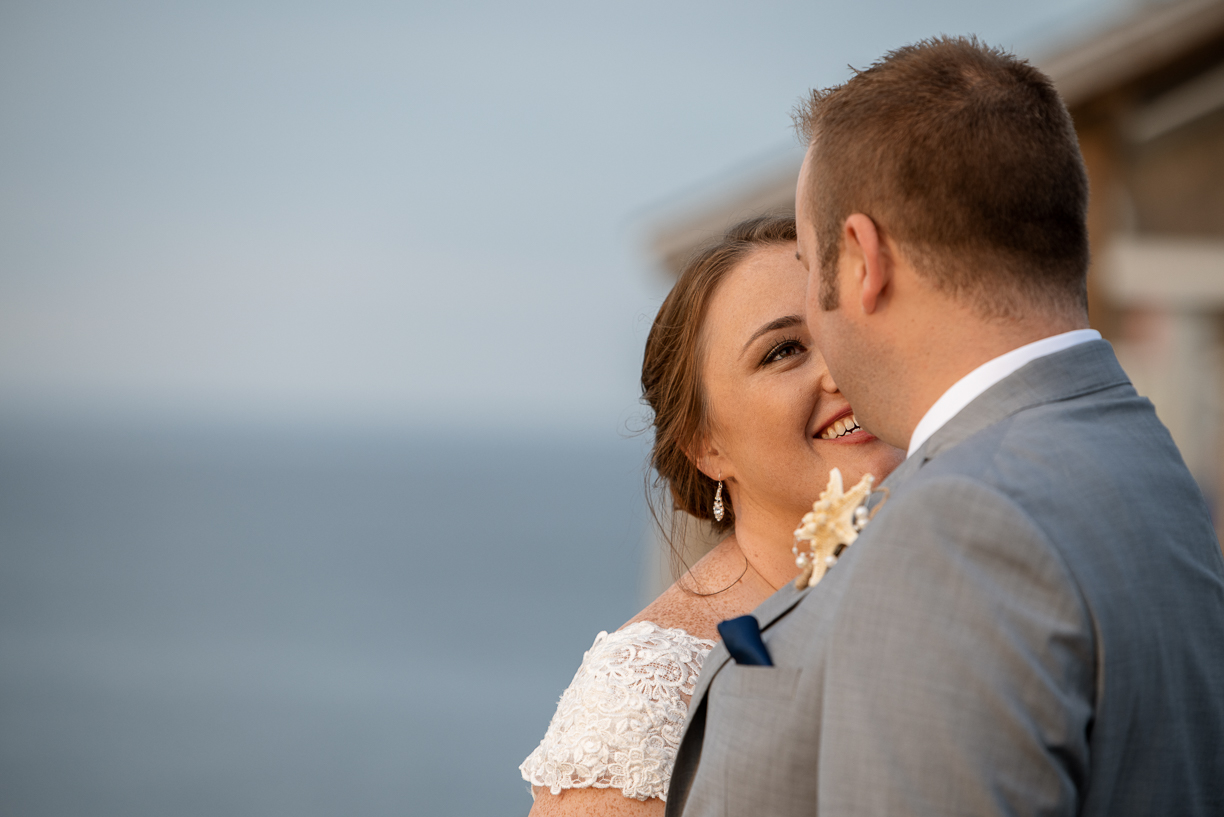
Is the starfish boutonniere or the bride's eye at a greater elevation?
the bride's eye

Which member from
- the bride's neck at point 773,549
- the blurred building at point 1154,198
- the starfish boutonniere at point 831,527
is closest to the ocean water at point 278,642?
the bride's neck at point 773,549

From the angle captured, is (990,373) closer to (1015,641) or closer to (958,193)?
(958,193)

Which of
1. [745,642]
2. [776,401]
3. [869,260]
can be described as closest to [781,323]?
[776,401]

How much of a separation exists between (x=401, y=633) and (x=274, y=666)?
7.27m

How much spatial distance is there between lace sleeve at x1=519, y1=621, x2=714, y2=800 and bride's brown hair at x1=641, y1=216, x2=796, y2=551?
0.71 meters

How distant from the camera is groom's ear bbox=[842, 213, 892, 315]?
1.49 m

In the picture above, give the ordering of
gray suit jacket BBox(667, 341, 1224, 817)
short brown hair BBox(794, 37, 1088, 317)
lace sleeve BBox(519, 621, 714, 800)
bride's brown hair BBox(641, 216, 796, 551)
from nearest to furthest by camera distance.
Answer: gray suit jacket BBox(667, 341, 1224, 817), short brown hair BBox(794, 37, 1088, 317), lace sleeve BBox(519, 621, 714, 800), bride's brown hair BBox(641, 216, 796, 551)

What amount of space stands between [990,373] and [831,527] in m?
0.34

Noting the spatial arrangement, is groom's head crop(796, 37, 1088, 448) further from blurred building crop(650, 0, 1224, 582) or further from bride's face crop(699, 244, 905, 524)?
blurred building crop(650, 0, 1224, 582)

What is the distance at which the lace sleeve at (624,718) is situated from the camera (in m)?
2.21

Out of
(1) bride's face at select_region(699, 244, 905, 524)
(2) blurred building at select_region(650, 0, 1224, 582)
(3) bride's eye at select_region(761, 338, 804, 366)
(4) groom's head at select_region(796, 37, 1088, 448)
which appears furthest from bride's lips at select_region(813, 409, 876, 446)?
(2) blurred building at select_region(650, 0, 1224, 582)

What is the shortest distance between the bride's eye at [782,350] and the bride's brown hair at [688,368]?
0.24m

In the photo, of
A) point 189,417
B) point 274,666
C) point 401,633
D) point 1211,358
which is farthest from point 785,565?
point 189,417

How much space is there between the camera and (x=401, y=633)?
113 feet
